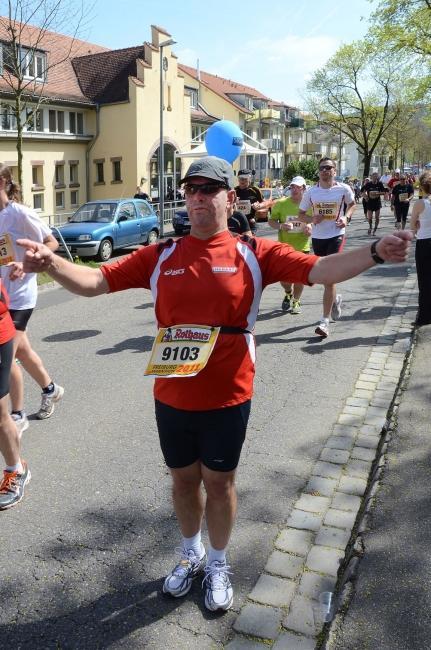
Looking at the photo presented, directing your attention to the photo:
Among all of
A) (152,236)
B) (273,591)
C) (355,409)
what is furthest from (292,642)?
(152,236)

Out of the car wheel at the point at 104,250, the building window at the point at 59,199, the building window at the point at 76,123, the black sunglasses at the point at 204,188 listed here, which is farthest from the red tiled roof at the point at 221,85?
the black sunglasses at the point at 204,188

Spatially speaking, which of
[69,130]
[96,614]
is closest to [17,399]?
[96,614]

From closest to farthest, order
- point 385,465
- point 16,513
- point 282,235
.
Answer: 1. point 16,513
2. point 385,465
3. point 282,235

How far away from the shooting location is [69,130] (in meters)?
34.0

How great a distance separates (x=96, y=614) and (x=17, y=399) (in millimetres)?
2395

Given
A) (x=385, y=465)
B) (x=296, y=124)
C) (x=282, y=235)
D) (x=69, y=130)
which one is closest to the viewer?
(x=385, y=465)

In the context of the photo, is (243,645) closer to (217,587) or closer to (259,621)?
(259,621)

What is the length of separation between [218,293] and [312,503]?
1.85m

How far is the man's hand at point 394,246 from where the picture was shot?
2.54 metres

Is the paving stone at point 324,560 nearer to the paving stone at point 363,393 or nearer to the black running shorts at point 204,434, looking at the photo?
the black running shorts at point 204,434

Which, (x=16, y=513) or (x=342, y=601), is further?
(x=16, y=513)

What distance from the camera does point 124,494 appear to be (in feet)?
13.5

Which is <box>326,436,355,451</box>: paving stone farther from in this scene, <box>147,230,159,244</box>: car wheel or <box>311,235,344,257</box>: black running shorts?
<box>147,230,159,244</box>: car wheel

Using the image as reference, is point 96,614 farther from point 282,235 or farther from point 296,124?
point 296,124
